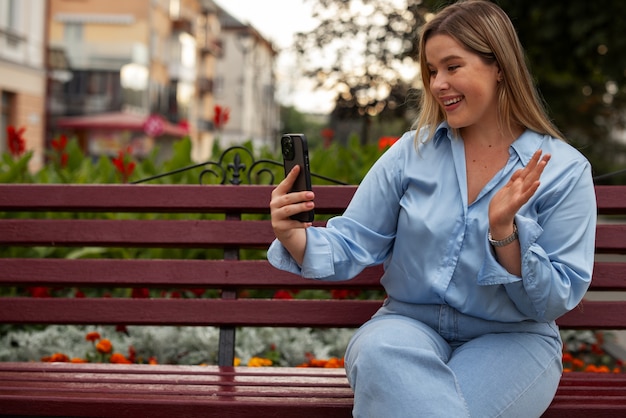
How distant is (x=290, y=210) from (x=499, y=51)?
0.71m

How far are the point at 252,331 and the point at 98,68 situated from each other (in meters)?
38.6

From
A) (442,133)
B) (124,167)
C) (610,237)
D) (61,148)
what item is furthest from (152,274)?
(61,148)

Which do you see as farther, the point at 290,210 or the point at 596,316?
the point at 596,316

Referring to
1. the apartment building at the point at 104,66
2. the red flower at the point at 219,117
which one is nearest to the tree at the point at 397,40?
the red flower at the point at 219,117

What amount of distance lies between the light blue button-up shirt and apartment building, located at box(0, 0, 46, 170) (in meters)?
22.4

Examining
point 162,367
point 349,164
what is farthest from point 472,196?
point 349,164

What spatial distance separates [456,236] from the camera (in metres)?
2.44

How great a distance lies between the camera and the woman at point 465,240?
7.28ft

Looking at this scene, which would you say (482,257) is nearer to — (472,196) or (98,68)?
(472,196)

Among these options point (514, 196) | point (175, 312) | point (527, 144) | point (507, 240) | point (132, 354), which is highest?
point (527, 144)

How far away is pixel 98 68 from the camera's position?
134 ft

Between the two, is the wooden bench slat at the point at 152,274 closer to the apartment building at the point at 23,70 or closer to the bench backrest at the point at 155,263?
the bench backrest at the point at 155,263

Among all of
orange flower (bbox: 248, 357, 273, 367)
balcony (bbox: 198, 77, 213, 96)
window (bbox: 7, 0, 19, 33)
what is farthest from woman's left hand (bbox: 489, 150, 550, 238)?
balcony (bbox: 198, 77, 213, 96)

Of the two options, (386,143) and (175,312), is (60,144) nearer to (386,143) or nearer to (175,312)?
(386,143)
